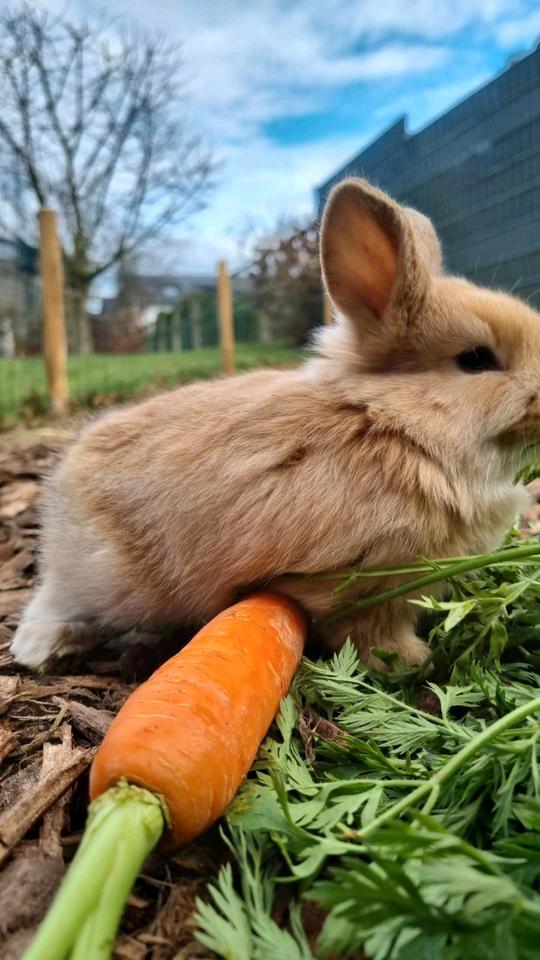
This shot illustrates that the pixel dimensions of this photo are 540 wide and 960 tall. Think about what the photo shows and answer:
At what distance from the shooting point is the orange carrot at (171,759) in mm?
901

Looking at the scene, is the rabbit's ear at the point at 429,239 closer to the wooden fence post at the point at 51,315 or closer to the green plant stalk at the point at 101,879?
the green plant stalk at the point at 101,879

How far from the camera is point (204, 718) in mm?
1327

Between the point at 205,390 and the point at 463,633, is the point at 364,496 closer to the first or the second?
the point at 463,633

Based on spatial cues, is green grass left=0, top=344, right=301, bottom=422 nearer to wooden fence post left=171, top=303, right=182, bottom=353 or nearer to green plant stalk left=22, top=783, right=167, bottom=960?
wooden fence post left=171, top=303, right=182, bottom=353

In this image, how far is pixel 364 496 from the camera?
179 centimetres

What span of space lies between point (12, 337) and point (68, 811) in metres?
10.1

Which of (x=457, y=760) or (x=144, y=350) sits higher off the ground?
(x=144, y=350)

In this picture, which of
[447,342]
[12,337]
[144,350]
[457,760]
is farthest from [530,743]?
[144,350]

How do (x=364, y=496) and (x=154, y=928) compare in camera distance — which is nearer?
(x=154, y=928)

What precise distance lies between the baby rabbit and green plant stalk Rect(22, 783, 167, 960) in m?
0.86

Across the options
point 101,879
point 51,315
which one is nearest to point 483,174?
point 101,879

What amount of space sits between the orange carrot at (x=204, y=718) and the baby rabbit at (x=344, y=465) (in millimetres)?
225

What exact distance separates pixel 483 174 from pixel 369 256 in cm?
155

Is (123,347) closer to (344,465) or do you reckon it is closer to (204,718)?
(344,465)
